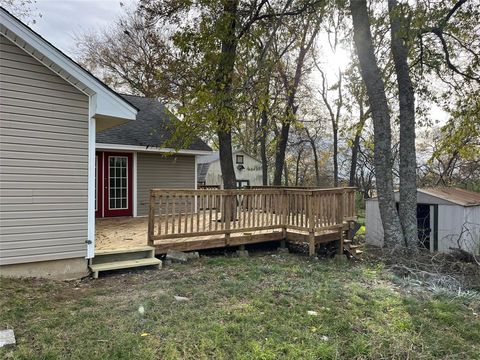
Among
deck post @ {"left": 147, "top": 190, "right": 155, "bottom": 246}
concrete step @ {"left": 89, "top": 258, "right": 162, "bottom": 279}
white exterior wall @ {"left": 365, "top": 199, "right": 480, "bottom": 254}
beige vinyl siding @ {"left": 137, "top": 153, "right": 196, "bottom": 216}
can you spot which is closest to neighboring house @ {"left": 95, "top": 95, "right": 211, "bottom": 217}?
beige vinyl siding @ {"left": 137, "top": 153, "right": 196, "bottom": 216}

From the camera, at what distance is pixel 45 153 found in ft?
16.0

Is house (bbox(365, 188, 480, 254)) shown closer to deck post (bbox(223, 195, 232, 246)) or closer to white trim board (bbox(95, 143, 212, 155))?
deck post (bbox(223, 195, 232, 246))

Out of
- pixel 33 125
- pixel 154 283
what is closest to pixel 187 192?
pixel 154 283

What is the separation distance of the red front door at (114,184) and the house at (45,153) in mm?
4653

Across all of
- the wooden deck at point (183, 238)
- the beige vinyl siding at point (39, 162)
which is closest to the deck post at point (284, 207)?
the wooden deck at point (183, 238)

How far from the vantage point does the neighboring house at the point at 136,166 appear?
9812 mm

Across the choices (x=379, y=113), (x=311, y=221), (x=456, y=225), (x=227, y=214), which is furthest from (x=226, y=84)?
(x=456, y=225)

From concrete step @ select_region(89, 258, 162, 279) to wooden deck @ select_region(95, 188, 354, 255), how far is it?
375mm

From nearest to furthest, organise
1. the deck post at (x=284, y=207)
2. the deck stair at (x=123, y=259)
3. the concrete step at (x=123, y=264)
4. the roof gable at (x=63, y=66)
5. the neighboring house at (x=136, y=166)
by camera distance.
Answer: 1. the roof gable at (x=63, y=66)
2. the concrete step at (x=123, y=264)
3. the deck stair at (x=123, y=259)
4. the deck post at (x=284, y=207)
5. the neighboring house at (x=136, y=166)

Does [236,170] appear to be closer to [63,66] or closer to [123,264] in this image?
[123,264]

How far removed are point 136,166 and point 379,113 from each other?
704cm

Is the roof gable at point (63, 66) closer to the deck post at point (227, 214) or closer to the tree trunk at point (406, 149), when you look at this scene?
the deck post at point (227, 214)

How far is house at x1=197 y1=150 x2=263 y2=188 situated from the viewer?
21859mm

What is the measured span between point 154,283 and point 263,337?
2.17 m
